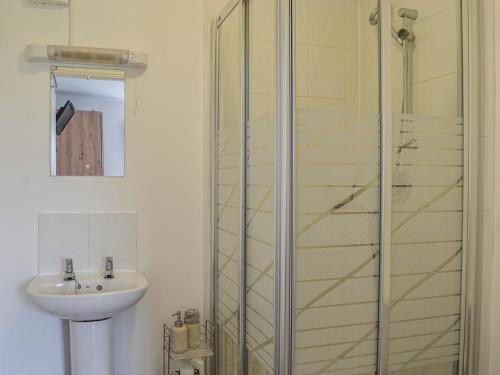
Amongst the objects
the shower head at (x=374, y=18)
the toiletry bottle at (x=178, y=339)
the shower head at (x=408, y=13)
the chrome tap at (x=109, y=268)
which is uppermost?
the shower head at (x=408, y=13)

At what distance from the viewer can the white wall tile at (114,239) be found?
2.23 meters

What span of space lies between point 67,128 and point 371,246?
159 centimetres

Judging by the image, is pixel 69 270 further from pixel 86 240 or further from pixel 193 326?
pixel 193 326

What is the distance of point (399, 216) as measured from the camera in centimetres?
159

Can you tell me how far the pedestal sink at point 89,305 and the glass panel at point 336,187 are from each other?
0.88 metres

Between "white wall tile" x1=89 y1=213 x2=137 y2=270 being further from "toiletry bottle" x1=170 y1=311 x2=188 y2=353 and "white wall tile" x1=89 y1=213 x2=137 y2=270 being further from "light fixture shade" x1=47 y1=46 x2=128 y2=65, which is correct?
"light fixture shade" x1=47 y1=46 x2=128 y2=65

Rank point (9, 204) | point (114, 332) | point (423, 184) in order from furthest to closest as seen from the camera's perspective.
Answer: point (114, 332), point (9, 204), point (423, 184)

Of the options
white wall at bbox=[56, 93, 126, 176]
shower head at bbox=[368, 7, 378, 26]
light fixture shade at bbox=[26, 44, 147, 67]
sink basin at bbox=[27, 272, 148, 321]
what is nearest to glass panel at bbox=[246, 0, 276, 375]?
shower head at bbox=[368, 7, 378, 26]

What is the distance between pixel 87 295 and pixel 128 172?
2.27 feet

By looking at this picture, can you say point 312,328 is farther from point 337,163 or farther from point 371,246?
point 337,163

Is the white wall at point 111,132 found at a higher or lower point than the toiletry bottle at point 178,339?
higher

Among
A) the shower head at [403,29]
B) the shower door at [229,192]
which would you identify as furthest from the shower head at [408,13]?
the shower door at [229,192]

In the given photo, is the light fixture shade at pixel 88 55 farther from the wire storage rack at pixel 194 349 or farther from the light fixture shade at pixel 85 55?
the wire storage rack at pixel 194 349

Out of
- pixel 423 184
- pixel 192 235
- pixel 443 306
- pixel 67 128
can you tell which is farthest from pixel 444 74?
pixel 67 128
